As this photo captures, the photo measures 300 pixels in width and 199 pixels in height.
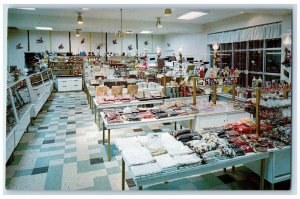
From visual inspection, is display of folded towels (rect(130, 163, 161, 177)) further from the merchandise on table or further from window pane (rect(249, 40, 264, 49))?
window pane (rect(249, 40, 264, 49))

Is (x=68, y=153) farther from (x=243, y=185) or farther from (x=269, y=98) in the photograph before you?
(x=269, y=98)

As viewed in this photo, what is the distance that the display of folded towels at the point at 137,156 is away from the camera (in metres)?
2.99

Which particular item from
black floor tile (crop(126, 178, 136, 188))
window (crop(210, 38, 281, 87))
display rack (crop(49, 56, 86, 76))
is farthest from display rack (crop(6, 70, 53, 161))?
window (crop(210, 38, 281, 87))

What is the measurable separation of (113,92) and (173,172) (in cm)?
426

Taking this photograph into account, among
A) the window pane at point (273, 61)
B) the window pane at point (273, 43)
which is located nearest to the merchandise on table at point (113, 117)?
the window pane at point (273, 61)

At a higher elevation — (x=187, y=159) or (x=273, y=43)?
(x=273, y=43)

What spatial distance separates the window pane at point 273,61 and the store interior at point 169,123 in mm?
39

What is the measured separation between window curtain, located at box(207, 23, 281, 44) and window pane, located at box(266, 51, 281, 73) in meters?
0.70

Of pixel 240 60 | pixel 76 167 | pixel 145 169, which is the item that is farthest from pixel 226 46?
pixel 145 169

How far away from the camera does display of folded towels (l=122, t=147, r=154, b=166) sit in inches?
118

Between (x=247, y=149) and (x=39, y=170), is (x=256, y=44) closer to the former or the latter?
(x=247, y=149)

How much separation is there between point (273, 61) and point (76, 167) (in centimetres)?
878

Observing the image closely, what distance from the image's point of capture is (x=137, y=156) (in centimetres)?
313
